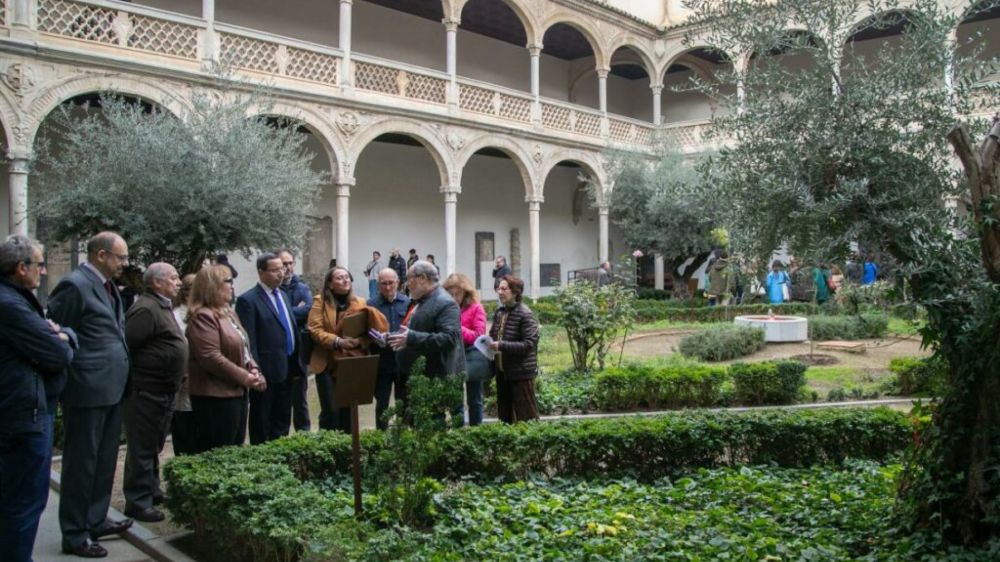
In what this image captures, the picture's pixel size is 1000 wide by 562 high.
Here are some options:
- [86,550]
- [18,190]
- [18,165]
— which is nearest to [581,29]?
[18,165]

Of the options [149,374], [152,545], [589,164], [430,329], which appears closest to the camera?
[152,545]

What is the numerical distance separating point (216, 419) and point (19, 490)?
1.42m

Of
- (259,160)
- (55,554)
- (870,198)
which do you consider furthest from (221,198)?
(870,198)

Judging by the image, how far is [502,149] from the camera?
62.8 ft

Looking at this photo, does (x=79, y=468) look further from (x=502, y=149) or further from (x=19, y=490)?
(x=502, y=149)

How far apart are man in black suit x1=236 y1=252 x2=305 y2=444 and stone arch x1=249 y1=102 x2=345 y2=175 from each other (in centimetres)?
892

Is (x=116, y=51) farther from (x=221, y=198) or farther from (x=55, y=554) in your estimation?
(x=55, y=554)

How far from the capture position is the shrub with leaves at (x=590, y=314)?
9430 mm

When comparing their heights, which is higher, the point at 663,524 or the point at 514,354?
the point at 514,354

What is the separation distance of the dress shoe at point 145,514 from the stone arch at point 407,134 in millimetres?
11531

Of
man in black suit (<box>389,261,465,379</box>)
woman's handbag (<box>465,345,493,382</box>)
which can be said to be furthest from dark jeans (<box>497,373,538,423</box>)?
man in black suit (<box>389,261,465,379</box>)

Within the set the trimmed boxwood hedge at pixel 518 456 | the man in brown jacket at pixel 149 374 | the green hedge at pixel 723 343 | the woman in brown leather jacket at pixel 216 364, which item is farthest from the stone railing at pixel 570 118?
the man in brown jacket at pixel 149 374

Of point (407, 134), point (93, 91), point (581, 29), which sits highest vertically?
point (581, 29)

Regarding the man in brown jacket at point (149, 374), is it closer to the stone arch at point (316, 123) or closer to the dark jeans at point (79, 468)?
the dark jeans at point (79, 468)
